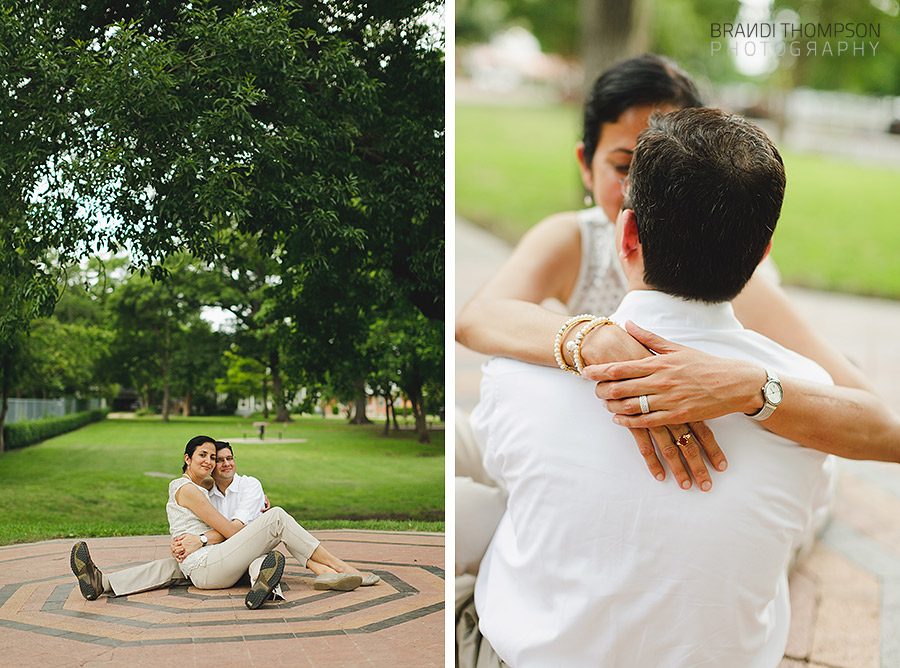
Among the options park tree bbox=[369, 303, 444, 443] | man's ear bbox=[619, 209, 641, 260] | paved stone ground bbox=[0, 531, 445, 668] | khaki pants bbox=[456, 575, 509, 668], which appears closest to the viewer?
man's ear bbox=[619, 209, 641, 260]

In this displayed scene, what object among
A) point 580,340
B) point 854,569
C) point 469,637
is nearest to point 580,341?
point 580,340

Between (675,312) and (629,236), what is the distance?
174mm

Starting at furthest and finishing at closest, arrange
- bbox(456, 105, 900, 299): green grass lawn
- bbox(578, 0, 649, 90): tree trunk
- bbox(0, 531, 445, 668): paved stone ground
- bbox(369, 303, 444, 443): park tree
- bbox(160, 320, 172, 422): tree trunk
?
bbox(456, 105, 900, 299): green grass lawn
bbox(578, 0, 649, 90): tree trunk
bbox(369, 303, 444, 443): park tree
bbox(160, 320, 172, 422): tree trunk
bbox(0, 531, 445, 668): paved stone ground

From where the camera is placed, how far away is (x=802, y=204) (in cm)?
746

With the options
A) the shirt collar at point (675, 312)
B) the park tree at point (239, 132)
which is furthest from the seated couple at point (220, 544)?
the shirt collar at point (675, 312)

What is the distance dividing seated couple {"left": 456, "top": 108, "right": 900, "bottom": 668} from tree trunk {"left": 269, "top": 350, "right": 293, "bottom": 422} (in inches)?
42.8

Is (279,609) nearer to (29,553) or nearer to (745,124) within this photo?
(29,553)

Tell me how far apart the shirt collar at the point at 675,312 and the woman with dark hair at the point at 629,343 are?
0.05 meters

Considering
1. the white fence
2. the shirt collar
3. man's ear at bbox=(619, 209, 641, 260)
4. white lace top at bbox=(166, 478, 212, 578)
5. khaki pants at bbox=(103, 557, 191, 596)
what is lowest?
khaki pants at bbox=(103, 557, 191, 596)

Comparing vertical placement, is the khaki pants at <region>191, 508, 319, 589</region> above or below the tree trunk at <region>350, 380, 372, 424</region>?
below

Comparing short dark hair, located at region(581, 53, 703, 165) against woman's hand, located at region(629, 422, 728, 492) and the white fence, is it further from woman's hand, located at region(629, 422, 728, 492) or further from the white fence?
the white fence

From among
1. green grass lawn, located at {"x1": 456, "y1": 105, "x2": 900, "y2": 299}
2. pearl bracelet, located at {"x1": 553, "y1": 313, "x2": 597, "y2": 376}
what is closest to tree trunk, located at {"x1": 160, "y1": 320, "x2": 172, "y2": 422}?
pearl bracelet, located at {"x1": 553, "y1": 313, "x2": 597, "y2": 376}

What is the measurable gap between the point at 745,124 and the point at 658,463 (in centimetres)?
65

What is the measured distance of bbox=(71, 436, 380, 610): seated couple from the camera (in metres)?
2.18
